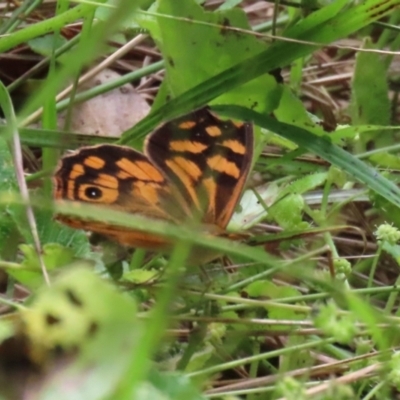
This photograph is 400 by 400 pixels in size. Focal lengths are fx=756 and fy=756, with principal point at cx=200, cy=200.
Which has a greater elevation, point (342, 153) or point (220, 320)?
point (342, 153)

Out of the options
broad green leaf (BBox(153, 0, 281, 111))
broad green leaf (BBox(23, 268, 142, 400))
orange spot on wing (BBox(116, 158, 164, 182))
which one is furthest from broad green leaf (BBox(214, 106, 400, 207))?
broad green leaf (BBox(23, 268, 142, 400))

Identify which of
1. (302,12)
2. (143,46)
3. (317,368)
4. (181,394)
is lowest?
(317,368)

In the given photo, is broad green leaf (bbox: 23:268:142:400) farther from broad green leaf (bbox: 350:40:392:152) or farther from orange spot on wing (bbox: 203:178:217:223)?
broad green leaf (bbox: 350:40:392:152)

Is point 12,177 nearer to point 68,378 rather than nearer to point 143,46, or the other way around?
point 68,378

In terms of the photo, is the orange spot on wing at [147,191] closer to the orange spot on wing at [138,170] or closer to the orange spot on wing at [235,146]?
the orange spot on wing at [138,170]

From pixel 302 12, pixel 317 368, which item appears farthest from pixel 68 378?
pixel 302 12

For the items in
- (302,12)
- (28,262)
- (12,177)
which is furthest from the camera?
(302,12)
